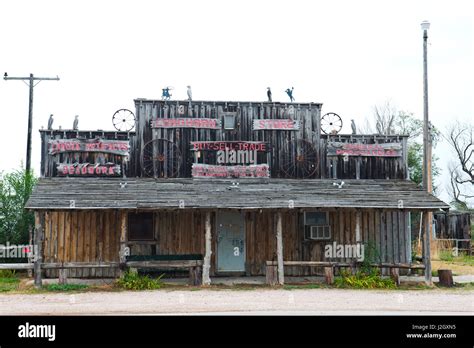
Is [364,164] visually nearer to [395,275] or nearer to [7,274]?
[395,275]

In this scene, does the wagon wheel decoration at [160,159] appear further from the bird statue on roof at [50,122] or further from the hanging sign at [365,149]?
the hanging sign at [365,149]

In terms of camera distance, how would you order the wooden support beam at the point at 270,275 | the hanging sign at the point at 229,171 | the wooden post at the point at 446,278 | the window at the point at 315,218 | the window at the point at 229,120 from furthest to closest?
the window at the point at 229,120 < the hanging sign at the point at 229,171 < the window at the point at 315,218 < the wooden post at the point at 446,278 < the wooden support beam at the point at 270,275

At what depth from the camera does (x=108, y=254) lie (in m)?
20.7

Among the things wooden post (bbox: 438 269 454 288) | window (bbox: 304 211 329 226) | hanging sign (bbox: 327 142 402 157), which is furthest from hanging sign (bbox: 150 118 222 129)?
wooden post (bbox: 438 269 454 288)

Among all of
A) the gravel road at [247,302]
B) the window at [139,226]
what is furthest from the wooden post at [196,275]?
the window at [139,226]

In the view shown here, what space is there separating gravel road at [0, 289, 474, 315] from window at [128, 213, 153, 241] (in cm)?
383

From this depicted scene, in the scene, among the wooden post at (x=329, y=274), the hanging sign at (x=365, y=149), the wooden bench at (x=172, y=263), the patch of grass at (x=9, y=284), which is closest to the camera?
the patch of grass at (x=9, y=284)

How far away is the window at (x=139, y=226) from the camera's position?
20797 millimetres

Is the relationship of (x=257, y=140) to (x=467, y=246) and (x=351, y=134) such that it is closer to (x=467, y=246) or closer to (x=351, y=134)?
(x=351, y=134)

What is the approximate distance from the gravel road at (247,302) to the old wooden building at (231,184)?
2.72 m

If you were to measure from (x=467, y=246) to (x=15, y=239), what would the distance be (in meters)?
24.8

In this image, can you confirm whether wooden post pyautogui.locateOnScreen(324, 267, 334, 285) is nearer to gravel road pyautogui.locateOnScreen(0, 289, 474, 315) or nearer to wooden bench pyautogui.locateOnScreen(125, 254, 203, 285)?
gravel road pyautogui.locateOnScreen(0, 289, 474, 315)

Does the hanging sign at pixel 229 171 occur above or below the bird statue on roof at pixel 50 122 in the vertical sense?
below
